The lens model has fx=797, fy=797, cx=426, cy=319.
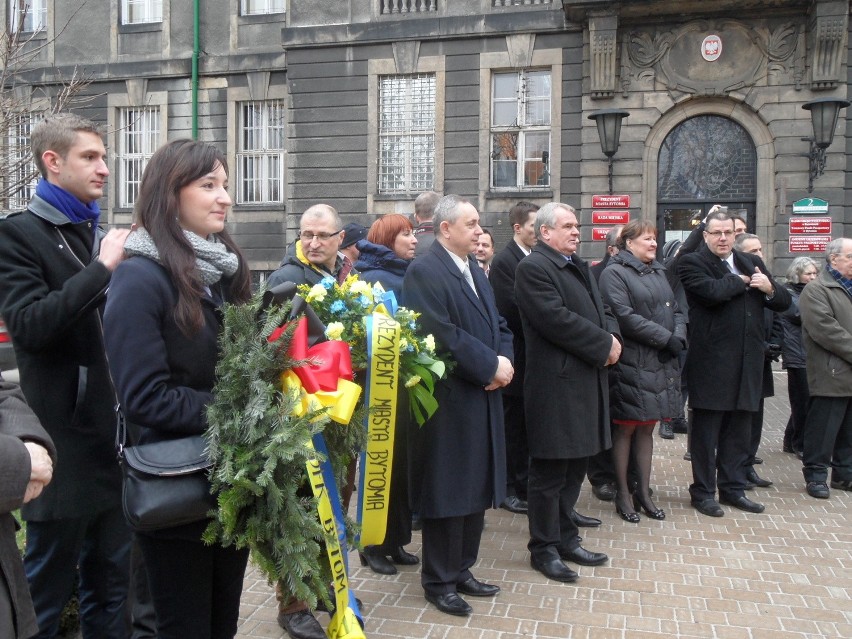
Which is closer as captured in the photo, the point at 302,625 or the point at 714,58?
the point at 302,625

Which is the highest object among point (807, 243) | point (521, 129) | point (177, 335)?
point (521, 129)

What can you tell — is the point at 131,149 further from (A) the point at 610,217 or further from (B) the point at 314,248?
(B) the point at 314,248

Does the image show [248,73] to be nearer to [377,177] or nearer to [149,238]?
[377,177]

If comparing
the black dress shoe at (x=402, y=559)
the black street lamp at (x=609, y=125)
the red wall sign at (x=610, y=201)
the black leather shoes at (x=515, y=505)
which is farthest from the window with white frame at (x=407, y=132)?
the black dress shoe at (x=402, y=559)

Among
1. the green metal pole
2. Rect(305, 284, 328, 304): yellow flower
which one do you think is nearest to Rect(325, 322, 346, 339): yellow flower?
Rect(305, 284, 328, 304): yellow flower

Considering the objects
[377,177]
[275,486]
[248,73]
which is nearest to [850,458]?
[275,486]

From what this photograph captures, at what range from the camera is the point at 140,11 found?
20219mm

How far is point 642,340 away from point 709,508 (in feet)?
4.77

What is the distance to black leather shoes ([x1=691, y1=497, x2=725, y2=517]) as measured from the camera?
6066 millimetres

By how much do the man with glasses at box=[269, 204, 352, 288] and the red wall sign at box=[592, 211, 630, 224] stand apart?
11881 mm

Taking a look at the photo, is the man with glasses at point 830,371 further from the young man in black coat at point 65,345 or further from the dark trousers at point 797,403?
the young man in black coat at point 65,345

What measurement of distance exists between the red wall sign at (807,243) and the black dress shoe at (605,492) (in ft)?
33.0

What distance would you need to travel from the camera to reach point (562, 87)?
1622cm

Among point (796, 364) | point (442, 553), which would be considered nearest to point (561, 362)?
point (442, 553)
